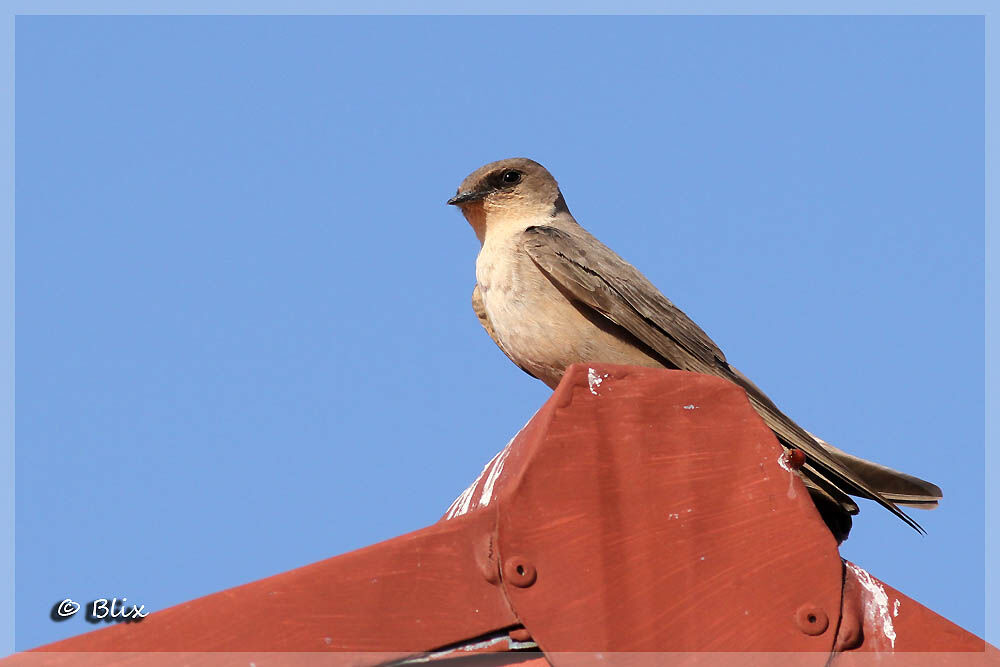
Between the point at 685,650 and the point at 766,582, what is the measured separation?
1.26 ft

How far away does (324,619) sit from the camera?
3975 mm

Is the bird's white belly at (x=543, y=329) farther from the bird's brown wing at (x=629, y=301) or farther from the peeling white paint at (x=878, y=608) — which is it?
the peeling white paint at (x=878, y=608)

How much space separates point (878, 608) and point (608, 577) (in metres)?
0.99

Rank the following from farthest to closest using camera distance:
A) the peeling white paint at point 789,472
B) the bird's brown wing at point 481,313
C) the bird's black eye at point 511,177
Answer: the bird's black eye at point 511,177
the bird's brown wing at point 481,313
the peeling white paint at point 789,472

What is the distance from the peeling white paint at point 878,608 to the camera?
4375 mm

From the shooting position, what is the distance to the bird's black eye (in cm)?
864

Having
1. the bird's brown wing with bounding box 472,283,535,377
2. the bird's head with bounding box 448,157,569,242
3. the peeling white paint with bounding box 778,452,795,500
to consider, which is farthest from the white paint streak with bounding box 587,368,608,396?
the bird's head with bounding box 448,157,569,242

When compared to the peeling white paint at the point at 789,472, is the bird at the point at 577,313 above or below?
above

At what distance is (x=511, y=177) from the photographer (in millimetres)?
8680

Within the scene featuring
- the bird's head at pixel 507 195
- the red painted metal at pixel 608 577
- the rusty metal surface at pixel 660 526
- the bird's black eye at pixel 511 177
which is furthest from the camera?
the bird's black eye at pixel 511 177

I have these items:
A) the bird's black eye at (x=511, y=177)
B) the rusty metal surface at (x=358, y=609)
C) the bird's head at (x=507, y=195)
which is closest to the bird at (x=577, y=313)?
the bird's head at (x=507, y=195)

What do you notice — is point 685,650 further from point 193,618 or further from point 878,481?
point 878,481

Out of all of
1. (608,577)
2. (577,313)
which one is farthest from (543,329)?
(608,577)

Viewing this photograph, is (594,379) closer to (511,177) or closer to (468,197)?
(468,197)
